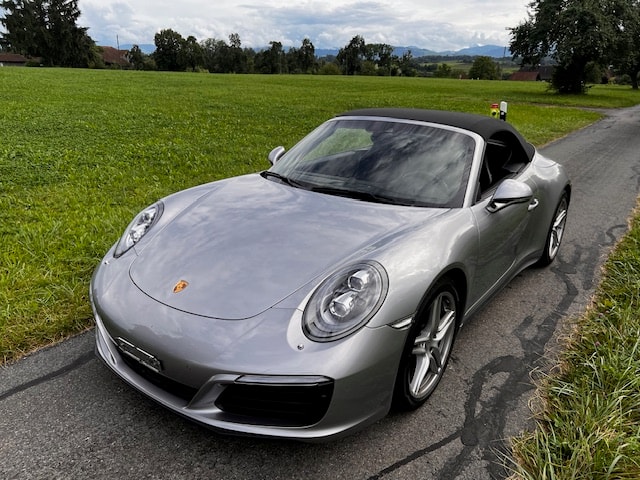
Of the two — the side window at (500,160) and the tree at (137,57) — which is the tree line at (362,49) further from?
the side window at (500,160)

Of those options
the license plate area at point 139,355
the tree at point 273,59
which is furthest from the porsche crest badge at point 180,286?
the tree at point 273,59

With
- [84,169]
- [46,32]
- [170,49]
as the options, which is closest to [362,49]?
[170,49]

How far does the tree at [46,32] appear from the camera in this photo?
6988cm

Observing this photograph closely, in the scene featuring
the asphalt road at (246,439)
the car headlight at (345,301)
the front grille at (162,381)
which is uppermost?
the car headlight at (345,301)

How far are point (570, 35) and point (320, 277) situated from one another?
29.6 m

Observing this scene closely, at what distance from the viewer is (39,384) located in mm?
2506

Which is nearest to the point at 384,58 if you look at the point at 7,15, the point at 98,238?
the point at 7,15

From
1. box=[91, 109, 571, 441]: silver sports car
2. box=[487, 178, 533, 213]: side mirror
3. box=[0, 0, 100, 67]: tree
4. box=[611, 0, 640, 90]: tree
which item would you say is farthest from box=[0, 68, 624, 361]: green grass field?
box=[0, 0, 100, 67]: tree

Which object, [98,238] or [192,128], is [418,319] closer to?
[98,238]

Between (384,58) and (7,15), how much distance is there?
64716 millimetres

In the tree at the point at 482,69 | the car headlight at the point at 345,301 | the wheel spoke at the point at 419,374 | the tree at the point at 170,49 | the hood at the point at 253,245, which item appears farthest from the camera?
the tree at the point at 482,69

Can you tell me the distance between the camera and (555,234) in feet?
14.0

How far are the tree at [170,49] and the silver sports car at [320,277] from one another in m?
87.6

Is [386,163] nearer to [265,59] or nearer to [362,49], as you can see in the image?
[265,59]
